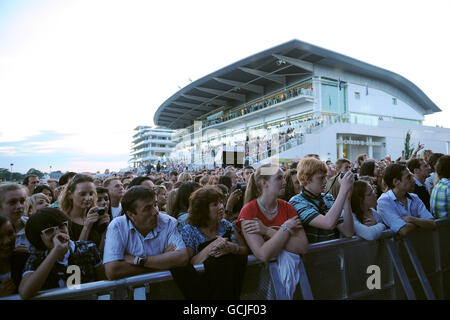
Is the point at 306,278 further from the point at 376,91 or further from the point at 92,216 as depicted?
the point at 376,91

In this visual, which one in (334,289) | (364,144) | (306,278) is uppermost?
(364,144)

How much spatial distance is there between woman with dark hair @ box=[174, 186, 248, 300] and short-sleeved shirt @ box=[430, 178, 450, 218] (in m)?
2.87

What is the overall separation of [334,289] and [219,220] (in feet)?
4.10

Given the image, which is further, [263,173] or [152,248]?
[263,173]

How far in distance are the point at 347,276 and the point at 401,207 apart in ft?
4.26

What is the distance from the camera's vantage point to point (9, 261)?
7.12 feet

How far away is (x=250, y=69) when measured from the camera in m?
38.8

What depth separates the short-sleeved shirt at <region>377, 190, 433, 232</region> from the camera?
3096mm

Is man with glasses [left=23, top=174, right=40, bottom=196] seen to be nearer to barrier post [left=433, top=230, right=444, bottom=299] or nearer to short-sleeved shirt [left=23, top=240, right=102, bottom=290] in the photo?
short-sleeved shirt [left=23, top=240, right=102, bottom=290]

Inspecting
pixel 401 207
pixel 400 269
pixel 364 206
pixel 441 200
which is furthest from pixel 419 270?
pixel 441 200

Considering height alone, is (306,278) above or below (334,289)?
above
